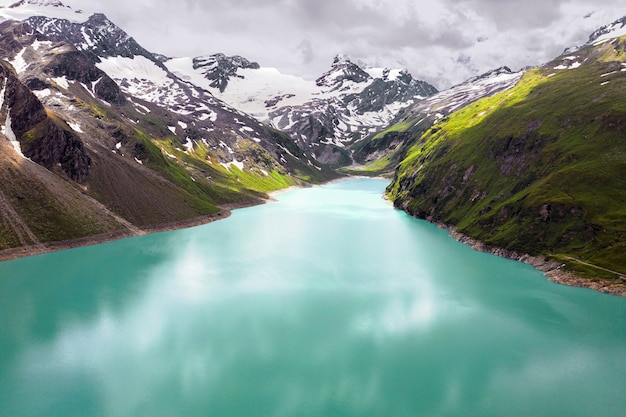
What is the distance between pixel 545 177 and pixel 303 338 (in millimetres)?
79265

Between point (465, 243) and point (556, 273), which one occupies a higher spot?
point (465, 243)

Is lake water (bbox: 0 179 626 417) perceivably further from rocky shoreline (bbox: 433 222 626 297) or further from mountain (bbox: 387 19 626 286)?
mountain (bbox: 387 19 626 286)

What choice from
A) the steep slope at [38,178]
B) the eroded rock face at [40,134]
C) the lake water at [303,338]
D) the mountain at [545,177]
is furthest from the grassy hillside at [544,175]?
the eroded rock face at [40,134]

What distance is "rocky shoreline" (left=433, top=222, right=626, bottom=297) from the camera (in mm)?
63000

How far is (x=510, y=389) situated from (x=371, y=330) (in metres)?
16.1

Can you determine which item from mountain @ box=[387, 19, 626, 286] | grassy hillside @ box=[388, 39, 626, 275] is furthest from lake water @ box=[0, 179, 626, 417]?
grassy hillside @ box=[388, 39, 626, 275]

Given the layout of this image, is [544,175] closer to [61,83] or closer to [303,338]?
[303,338]

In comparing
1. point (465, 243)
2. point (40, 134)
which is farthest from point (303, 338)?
point (40, 134)

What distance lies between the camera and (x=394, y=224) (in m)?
131

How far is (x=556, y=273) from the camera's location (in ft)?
232

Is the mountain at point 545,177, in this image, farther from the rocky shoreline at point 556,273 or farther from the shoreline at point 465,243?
the shoreline at point 465,243

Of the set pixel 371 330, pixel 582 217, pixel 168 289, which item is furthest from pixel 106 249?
pixel 582 217

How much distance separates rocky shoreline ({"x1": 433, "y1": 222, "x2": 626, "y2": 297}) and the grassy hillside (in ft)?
5.56

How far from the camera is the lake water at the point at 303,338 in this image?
35.0 meters
